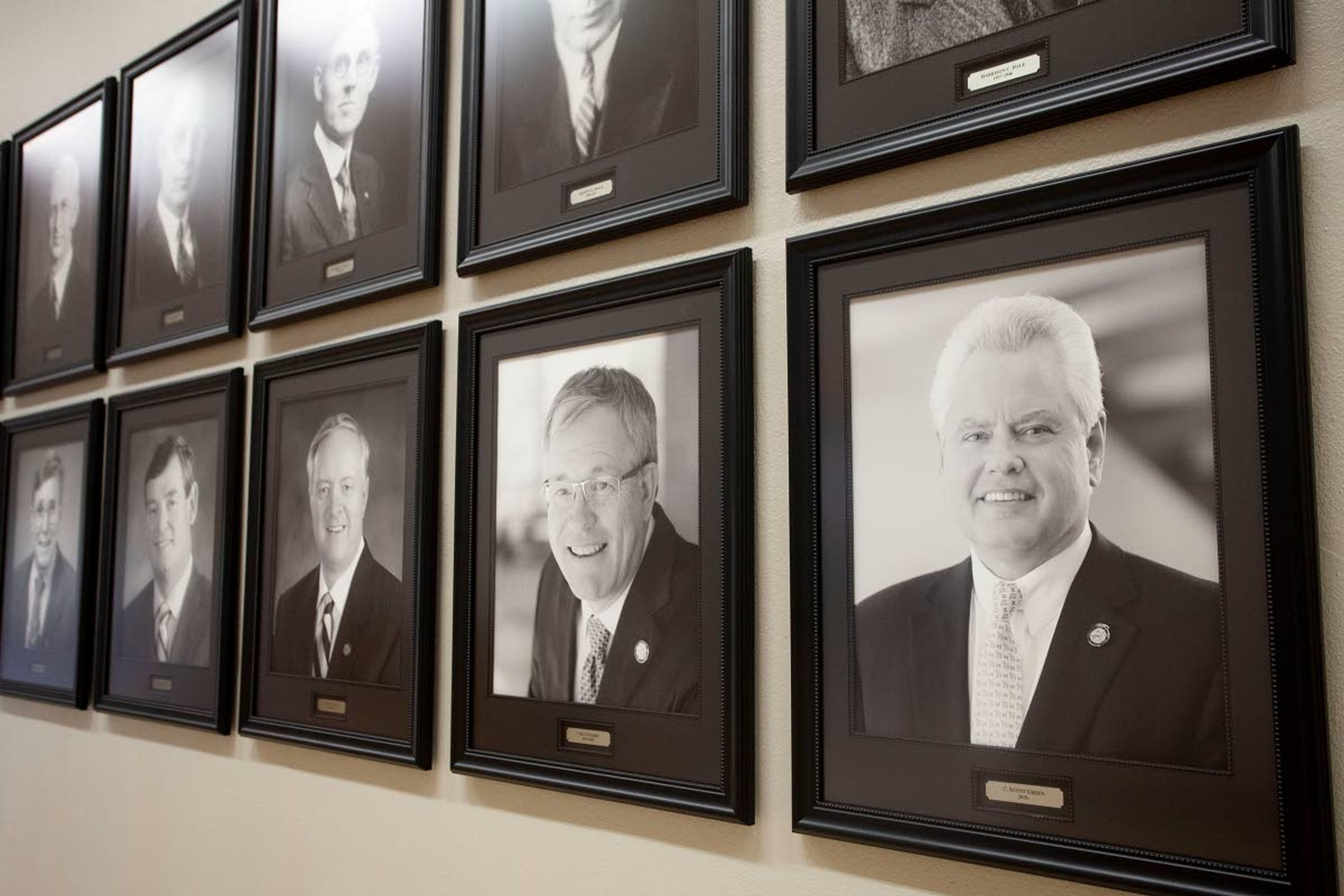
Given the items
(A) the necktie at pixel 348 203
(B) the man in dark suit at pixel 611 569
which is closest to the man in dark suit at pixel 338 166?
(A) the necktie at pixel 348 203

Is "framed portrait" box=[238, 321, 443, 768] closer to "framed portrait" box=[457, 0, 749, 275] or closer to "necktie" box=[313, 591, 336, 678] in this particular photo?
"necktie" box=[313, 591, 336, 678]

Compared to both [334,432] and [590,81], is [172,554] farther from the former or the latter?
[590,81]

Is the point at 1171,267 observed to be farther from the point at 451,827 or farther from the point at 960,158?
the point at 451,827

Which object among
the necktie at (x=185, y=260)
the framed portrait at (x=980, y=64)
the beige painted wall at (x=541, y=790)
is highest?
the necktie at (x=185, y=260)

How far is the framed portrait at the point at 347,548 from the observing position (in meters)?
1.64

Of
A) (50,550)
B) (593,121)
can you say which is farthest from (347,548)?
(50,550)

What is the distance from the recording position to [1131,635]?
0.99 metres

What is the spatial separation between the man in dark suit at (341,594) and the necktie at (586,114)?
24.7 inches

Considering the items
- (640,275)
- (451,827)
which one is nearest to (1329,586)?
(640,275)

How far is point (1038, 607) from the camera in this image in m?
1.05

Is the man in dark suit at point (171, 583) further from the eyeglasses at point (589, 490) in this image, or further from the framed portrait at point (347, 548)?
the eyeglasses at point (589, 490)

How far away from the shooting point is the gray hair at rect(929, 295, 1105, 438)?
103cm

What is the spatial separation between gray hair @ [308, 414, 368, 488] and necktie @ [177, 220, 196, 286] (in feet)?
1.80

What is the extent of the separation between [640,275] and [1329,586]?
85 centimetres
